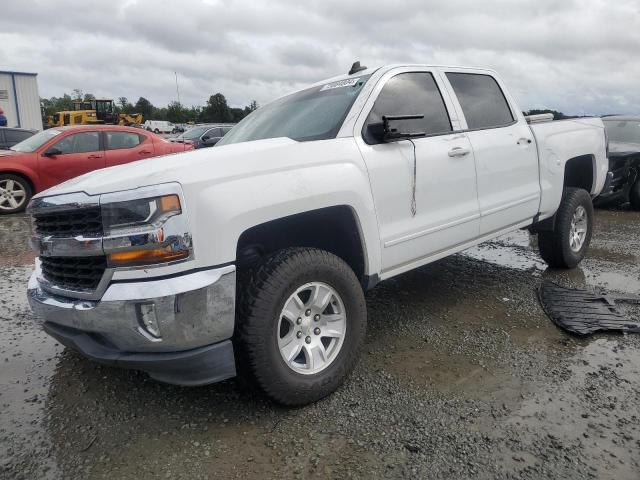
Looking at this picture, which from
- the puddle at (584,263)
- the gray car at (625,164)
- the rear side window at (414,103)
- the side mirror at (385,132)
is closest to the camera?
the side mirror at (385,132)

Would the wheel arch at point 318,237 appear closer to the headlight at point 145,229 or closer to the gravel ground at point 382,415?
the headlight at point 145,229

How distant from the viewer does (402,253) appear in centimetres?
316

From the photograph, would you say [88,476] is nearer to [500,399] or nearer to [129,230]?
[129,230]

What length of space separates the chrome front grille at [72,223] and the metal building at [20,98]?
24172mm

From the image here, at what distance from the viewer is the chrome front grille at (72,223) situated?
229cm

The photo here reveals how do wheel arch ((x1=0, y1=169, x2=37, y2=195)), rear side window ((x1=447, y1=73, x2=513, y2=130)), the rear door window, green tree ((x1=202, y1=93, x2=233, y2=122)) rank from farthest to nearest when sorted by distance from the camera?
green tree ((x1=202, y1=93, x2=233, y2=122)) < the rear door window < wheel arch ((x1=0, y1=169, x2=37, y2=195)) < rear side window ((x1=447, y1=73, x2=513, y2=130))

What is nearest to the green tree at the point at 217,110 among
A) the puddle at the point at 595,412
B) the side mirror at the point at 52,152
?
the side mirror at the point at 52,152

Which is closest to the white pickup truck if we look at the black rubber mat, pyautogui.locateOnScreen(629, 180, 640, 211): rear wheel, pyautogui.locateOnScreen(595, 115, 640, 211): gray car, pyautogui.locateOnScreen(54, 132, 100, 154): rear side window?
the black rubber mat

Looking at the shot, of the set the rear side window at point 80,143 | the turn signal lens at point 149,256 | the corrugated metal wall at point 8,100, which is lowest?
the turn signal lens at point 149,256

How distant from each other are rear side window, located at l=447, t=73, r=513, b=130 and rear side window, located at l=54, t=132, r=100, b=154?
7.55 m

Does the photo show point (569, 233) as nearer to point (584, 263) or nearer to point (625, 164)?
point (584, 263)

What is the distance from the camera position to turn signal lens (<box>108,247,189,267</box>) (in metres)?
2.21

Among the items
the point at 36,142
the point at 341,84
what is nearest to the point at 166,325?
the point at 341,84

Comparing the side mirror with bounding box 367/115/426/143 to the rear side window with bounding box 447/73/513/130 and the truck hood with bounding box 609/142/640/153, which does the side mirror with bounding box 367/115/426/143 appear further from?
the truck hood with bounding box 609/142/640/153
